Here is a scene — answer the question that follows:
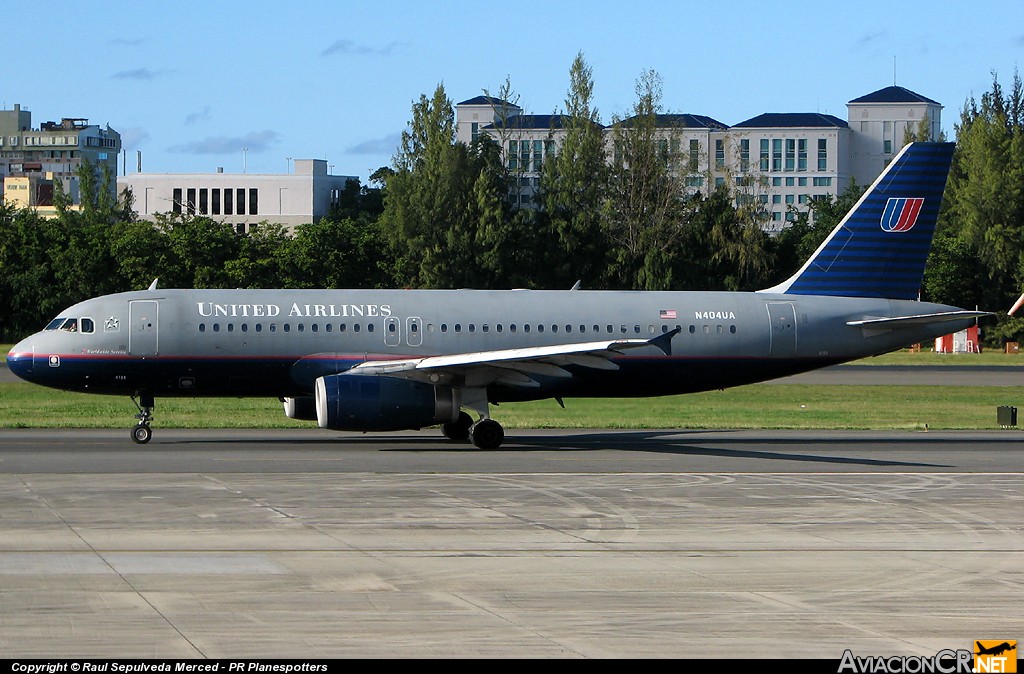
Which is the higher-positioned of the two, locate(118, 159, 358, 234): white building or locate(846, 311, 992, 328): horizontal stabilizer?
locate(118, 159, 358, 234): white building

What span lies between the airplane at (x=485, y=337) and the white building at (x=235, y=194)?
128m

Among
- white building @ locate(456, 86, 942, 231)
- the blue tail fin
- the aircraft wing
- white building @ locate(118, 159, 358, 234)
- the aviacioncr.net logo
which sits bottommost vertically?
the aviacioncr.net logo

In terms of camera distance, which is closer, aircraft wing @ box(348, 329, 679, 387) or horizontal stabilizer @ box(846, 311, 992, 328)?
aircraft wing @ box(348, 329, 679, 387)

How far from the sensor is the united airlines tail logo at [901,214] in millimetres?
38562

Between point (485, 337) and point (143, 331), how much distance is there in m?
8.33

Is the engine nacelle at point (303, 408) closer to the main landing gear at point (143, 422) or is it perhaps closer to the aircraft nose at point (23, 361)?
the main landing gear at point (143, 422)

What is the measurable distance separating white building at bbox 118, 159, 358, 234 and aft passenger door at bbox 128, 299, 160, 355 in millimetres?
129011

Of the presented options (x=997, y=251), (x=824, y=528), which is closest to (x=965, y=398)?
(x=824, y=528)

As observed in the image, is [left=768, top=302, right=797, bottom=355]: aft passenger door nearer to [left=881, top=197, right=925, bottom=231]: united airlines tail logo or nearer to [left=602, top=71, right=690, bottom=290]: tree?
[left=881, top=197, right=925, bottom=231]: united airlines tail logo

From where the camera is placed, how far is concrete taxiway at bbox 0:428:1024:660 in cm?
1308

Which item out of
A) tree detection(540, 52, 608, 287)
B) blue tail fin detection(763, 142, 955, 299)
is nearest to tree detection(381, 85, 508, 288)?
tree detection(540, 52, 608, 287)

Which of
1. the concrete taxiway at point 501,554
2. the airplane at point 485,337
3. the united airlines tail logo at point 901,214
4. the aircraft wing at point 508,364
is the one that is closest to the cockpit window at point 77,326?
the airplane at point 485,337

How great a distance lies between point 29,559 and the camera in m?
17.2

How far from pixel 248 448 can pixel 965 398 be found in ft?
104
